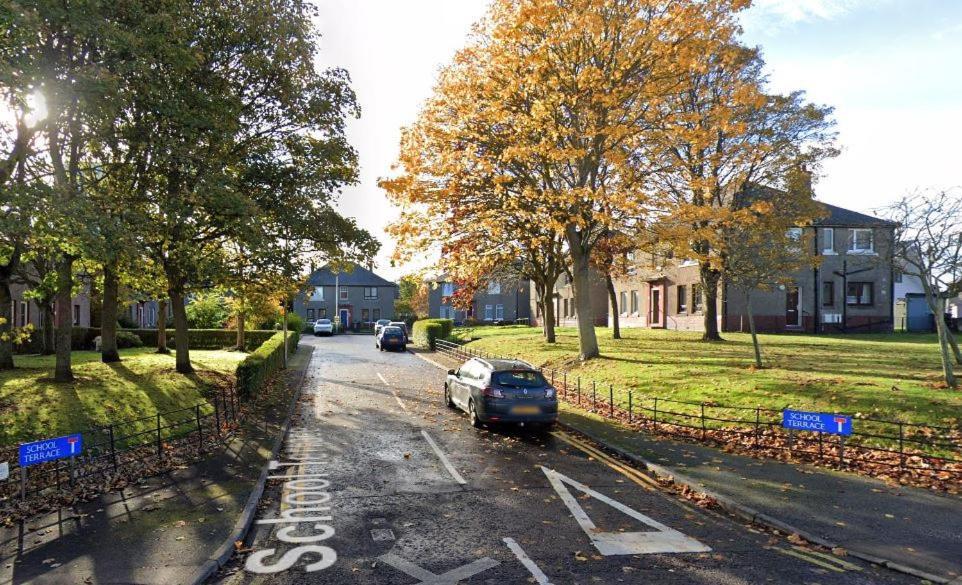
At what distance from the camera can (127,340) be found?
126ft

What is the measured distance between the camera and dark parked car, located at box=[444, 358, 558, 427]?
42.9ft

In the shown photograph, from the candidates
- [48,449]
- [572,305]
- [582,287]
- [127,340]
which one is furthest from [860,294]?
[127,340]

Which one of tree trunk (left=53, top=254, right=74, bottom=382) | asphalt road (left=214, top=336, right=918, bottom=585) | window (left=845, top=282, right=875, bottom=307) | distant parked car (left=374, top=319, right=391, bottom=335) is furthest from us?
distant parked car (left=374, top=319, right=391, bottom=335)

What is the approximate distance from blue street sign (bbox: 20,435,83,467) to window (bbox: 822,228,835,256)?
37.8 meters

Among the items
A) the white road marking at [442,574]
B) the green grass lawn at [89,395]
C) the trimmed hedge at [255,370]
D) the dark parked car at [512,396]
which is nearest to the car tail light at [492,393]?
the dark parked car at [512,396]

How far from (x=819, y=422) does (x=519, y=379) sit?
5710 millimetres

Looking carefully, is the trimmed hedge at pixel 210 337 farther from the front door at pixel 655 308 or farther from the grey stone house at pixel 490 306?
the grey stone house at pixel 490 306

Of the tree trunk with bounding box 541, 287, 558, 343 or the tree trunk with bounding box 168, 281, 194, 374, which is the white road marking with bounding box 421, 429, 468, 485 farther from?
the tree trunk with bounding box 541, 287, 558, 343

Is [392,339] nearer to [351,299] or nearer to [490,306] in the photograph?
[490,306]

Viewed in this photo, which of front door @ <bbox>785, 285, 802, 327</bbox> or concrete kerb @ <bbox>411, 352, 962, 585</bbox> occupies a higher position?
front door @ <bbox>785, 285, 802, 327</bbox>

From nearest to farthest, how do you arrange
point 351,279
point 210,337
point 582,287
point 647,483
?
point 647,483, point 582,287, point 210,337, point 351,279

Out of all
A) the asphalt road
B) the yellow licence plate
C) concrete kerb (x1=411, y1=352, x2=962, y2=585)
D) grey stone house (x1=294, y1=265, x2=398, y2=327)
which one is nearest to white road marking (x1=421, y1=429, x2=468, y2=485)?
the asphalt road

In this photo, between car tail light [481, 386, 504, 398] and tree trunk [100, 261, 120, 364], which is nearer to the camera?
car tail light [481, 386, 504, 398]

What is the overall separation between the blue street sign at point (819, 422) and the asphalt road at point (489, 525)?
2942 mm
